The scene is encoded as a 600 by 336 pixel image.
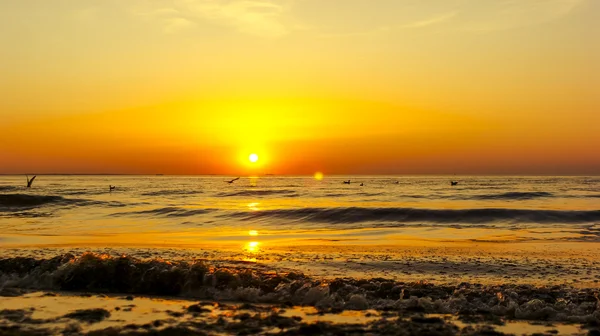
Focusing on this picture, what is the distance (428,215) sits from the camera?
99.8ft

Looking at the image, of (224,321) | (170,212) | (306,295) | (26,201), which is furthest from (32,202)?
(224,321)

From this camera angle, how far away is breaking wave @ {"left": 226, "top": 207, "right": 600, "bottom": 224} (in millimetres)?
28500

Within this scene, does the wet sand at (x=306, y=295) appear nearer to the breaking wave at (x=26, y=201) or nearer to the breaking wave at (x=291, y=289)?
the breaking wave at (x=291, y=289)

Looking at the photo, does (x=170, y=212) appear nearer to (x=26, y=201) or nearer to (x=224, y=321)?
(x=26, y=201)

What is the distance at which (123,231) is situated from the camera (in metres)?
22.7

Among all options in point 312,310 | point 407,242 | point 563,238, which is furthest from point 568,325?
point 563,238

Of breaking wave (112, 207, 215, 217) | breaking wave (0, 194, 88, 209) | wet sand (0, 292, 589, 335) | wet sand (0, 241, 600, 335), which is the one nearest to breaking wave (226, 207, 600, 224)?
breaking wave (112, 207, 215, 217)

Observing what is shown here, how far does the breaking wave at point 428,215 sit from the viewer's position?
2850cm

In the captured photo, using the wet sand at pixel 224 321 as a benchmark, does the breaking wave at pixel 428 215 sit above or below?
below

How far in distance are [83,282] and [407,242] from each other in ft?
37.3

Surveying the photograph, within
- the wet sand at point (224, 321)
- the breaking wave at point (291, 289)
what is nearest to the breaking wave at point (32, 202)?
the breaking wave at point (291, 289)

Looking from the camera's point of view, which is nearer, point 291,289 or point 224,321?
point 224,321

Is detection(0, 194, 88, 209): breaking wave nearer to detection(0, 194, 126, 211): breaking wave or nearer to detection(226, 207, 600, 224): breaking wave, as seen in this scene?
detection(0, 194, 126, 211): breaking wave

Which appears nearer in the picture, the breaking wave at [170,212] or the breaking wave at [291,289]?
the breaking wave at [291,289]
